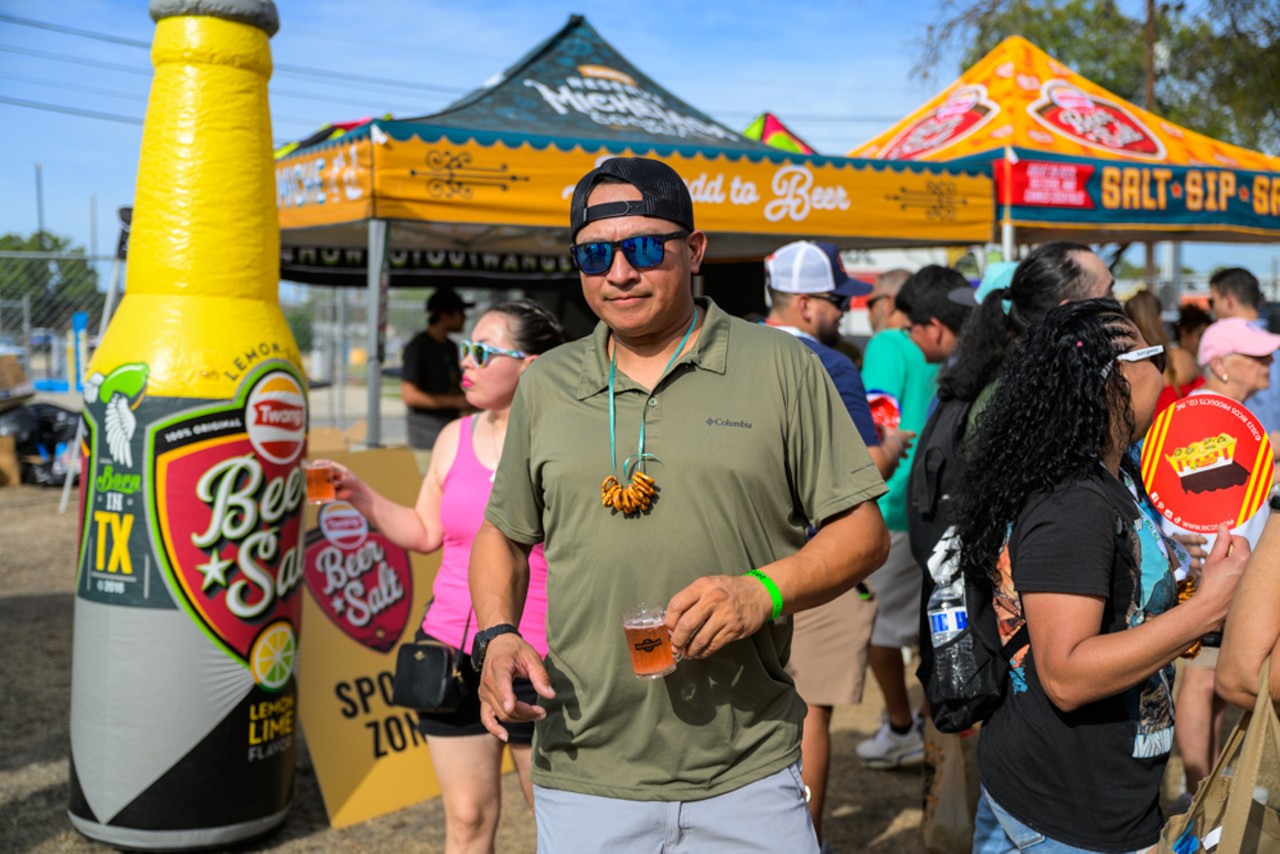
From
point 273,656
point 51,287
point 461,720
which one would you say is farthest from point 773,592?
point 51,287

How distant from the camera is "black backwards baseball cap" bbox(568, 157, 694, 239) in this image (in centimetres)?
197

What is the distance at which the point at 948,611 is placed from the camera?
224cm

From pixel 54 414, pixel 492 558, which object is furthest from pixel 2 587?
pixel 492 558

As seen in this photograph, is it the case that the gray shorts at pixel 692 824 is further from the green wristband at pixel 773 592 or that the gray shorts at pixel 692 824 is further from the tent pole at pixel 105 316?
the tent pole at pixel 105 316

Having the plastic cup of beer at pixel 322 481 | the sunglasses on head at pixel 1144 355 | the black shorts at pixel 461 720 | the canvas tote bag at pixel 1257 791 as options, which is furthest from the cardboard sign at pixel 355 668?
the canvas tote bag at pixel 1257 791

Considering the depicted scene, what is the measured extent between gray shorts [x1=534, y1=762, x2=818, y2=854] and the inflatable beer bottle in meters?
2.09

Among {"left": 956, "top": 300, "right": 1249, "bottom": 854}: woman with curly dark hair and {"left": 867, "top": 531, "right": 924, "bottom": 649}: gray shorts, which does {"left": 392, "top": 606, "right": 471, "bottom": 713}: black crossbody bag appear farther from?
{"left": 867, "top": 531, "right": 924, "bottom": 649}: gray shorts

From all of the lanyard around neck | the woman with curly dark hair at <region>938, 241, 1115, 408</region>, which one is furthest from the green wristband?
the woman with curly dark hair at <region>938, 241, 1115, 408</region>

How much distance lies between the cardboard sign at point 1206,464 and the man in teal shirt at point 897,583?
2.17 meters

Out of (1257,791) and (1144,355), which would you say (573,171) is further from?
(1257,791)

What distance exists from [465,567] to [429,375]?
16.9 feet

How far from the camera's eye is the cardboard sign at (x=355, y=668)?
14.6 feet

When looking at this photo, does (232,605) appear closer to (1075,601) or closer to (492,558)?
(492,558)

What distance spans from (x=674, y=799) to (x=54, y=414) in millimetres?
12507
